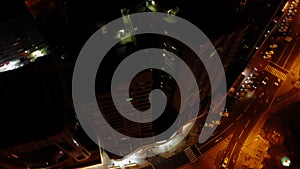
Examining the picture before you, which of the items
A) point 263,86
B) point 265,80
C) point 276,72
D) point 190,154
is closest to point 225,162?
point 190,154

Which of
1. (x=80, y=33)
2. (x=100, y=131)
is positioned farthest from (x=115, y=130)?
(x=80, y=33)

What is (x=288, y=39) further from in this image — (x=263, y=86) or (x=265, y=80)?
(x=263, y=86)

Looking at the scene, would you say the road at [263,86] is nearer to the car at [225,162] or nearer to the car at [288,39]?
the car at [288,39]

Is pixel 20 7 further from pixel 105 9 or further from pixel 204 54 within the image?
pixel 204 54

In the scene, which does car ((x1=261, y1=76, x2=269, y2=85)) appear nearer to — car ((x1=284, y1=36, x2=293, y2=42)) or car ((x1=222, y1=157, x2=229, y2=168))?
car ((x1=284, y1=36, x2=293, y2=42))

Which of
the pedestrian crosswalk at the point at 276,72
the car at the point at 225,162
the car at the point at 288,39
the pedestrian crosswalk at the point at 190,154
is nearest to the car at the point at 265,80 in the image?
the pedestrian crosswalk at the point at 276,72
